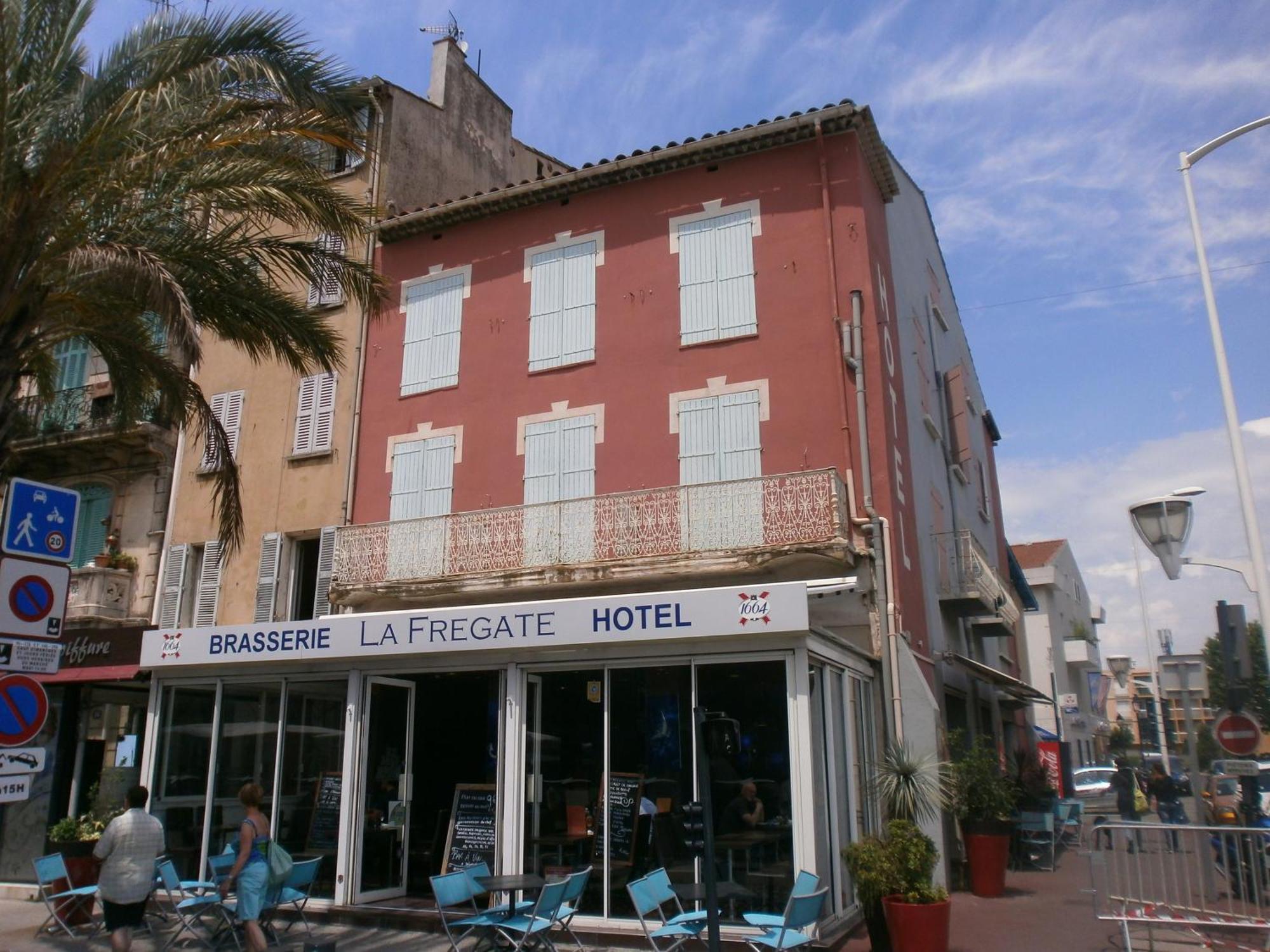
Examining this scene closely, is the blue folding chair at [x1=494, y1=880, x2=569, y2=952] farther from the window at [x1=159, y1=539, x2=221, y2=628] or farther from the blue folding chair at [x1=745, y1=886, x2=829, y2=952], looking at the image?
the window at [x1=159, y1=539, x2=221, y2=628]

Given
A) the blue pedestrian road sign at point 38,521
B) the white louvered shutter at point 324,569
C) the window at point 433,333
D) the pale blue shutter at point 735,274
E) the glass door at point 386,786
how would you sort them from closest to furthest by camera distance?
the blue pedestrian road sign at point 38,521, the glass door at point 386,786, the pale blue shutter at point 735,274, the white louvered shutter at point 324,569, the window at point 433,333

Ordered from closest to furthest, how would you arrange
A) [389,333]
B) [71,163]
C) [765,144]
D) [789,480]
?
[71,163], [789,480], [765,144], [389,333]

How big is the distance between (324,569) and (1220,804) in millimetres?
14471

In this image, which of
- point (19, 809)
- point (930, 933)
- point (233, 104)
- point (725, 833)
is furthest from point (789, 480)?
point (19, 809)

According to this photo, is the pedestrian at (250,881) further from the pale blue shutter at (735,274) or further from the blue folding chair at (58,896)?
the pale blue shutter at (735,274)

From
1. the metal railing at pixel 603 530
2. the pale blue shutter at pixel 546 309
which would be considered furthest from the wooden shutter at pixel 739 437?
the pale blue shutter at pixel 546 309

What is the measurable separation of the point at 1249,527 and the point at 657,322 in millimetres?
8428

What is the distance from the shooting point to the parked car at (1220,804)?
1464cm

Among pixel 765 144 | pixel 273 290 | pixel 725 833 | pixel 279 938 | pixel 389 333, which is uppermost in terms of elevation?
pixel 765 144

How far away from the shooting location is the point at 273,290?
10109 millimetres

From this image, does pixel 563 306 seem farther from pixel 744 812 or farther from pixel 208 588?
pixel 744 812

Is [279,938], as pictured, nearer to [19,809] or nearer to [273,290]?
[273,290]

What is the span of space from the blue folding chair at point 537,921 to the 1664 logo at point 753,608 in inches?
115

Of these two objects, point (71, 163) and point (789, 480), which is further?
point (789, 480)
